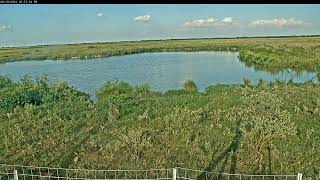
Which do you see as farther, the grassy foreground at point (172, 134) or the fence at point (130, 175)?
the grassy foreground at point (172, 134)

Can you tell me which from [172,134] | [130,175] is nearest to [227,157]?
[172,134]

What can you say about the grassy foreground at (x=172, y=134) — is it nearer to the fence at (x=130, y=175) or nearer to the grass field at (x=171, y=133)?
the grass field at (x=171, y=133)

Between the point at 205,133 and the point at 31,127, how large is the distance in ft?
21.1

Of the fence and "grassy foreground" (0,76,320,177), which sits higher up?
"grassy foreground" (0,76,320,177)

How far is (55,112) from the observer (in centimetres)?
1496

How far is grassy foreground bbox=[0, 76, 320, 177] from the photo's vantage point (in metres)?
9.77

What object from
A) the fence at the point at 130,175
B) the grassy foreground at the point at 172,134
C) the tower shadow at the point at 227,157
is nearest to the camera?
Result: the fence at the point at 130,175

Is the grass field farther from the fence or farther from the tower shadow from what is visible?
the fence

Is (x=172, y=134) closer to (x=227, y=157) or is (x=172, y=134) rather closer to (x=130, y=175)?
(x=227, y=157)

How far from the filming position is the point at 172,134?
11.8 m

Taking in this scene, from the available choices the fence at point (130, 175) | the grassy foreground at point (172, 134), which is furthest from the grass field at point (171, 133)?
the fence at point (130, 175)

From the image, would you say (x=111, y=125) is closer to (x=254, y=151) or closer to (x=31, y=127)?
(x=31, y=127)

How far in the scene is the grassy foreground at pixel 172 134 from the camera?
9.77 meters

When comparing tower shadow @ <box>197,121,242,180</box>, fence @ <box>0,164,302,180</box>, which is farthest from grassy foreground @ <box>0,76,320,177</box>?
fence @ <box>0,164,302,180</box>
